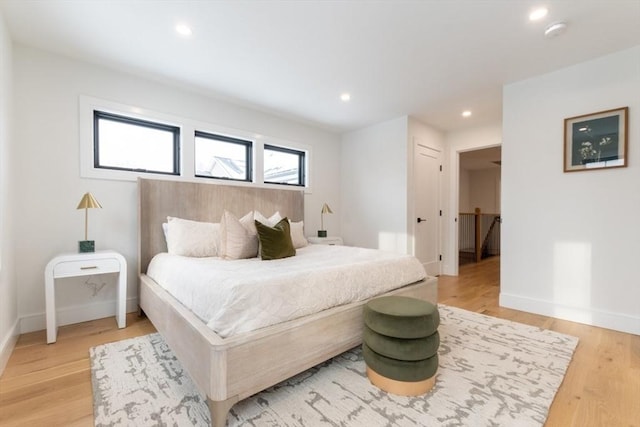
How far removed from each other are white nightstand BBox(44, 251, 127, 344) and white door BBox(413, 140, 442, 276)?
3733mm

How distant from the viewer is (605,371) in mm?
1849

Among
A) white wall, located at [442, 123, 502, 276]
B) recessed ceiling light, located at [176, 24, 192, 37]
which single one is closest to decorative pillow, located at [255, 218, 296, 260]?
recessed ceiling light, located at [176, 24, 192, 37]

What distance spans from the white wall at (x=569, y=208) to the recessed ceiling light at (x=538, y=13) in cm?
114

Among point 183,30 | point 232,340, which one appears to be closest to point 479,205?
point 183,30

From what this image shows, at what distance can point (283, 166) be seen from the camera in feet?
14.5

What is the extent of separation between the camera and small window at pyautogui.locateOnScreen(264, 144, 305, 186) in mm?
4207

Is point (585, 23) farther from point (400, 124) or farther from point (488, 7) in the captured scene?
point (400, 124)

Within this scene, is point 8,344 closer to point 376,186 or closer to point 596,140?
point 376,186

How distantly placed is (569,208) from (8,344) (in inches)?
195

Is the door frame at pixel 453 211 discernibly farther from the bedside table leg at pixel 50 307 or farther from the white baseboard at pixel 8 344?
the white baseboard at pixel 8 344

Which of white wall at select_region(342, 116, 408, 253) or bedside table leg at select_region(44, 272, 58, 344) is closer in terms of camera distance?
bedside table leg at select_region(44, 272, 58, 344)

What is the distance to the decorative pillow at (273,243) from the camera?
2557 mm

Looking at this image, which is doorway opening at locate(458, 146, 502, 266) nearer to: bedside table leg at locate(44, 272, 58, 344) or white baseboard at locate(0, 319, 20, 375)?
bedside table leg at locate(44, 272, 58, 344)

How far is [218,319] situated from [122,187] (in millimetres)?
2234
